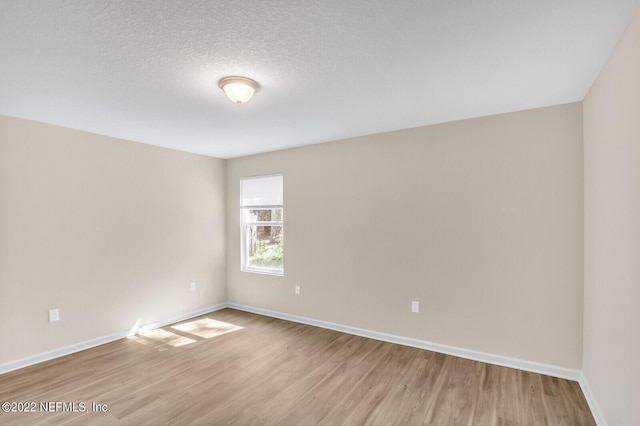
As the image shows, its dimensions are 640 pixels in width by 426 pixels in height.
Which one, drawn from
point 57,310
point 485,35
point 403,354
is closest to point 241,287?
point 57,310

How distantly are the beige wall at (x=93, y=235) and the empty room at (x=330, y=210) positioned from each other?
0.07ft

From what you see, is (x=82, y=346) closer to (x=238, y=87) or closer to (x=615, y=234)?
(x=238, y=87)

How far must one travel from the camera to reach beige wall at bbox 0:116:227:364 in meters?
2.98

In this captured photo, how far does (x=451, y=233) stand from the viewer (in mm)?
3236

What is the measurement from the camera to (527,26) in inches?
64.5

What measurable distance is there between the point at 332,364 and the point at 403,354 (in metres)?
0.80

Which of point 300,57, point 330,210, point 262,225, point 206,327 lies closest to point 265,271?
point 262,225

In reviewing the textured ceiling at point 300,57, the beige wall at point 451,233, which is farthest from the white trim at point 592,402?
the textured ceiling at point 300,57

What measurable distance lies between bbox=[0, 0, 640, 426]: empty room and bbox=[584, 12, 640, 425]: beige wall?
0.02 meters

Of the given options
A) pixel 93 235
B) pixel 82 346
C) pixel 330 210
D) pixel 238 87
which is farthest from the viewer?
pixel 330 210

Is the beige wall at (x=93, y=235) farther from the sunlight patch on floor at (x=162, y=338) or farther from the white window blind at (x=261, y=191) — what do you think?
the white window blind at (x=261, y=191)

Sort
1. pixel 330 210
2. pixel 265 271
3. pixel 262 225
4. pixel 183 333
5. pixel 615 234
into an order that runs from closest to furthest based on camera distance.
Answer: pixel 615 234
pixel 183 333
pixel 330 210
pixel 265 271
pixel 262 225

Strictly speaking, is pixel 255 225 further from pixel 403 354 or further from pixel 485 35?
pixel 485 35

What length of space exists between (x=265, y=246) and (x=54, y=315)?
2.61 meters
